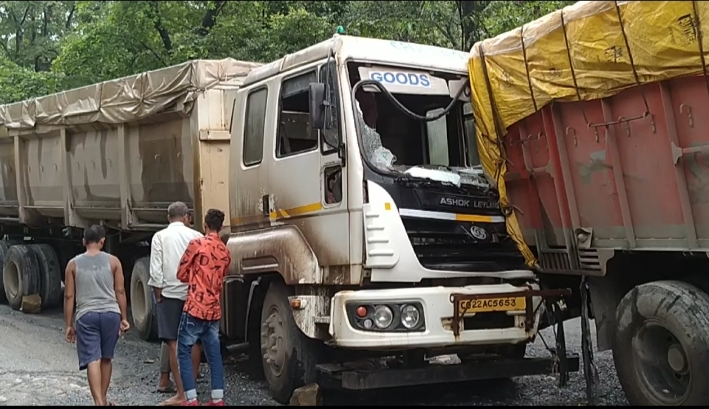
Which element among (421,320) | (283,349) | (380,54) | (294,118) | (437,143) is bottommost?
(283,349)

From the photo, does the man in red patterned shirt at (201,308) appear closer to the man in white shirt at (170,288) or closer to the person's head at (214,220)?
the person's head at (214,220)

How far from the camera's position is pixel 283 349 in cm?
639

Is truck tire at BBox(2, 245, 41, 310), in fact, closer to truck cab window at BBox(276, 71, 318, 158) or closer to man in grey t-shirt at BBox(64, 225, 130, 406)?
man in grey t-shirt at BBox(64, 225, 130, 406)

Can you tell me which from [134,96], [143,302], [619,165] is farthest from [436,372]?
[134,96]

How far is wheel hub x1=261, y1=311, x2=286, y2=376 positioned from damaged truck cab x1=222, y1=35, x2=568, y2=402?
0.05 ft

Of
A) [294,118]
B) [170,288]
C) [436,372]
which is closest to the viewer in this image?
[436,372]

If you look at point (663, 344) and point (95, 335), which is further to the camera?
point (95, 335)

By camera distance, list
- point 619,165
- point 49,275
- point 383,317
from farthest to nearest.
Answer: point 49,275 → point 383,317 → point 619,165

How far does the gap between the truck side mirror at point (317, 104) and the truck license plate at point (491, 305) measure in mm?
1587

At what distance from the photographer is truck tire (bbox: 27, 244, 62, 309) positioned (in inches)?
499

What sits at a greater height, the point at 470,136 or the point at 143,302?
the point at 470,136

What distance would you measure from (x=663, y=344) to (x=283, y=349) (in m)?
2.78

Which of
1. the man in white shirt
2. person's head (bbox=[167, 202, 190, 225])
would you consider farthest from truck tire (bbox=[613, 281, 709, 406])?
person's head (bbox=[167, 202, 190, 225])

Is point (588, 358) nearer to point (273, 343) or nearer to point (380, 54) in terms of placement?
point (273, 343)
